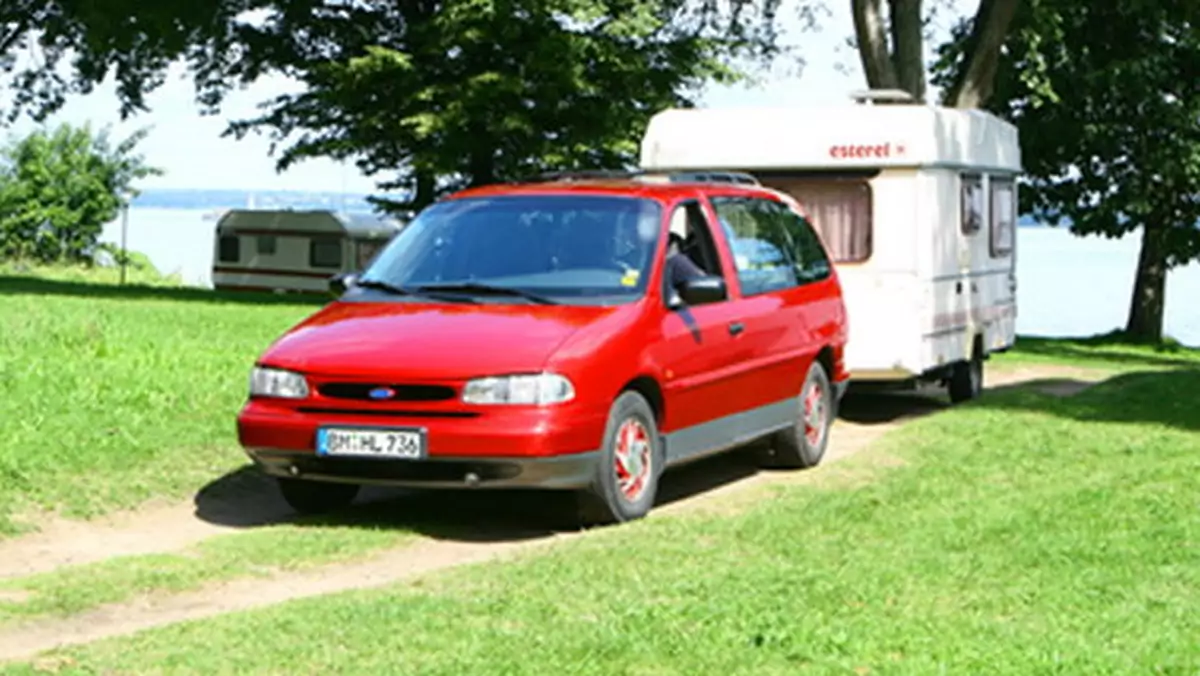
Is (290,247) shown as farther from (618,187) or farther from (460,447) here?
(460,447)

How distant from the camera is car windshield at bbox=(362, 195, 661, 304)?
1120 centimetres

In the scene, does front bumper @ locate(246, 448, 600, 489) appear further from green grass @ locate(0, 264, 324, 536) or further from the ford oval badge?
green grass @ locate(0, 264, 324, 536)

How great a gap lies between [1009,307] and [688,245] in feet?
31.4

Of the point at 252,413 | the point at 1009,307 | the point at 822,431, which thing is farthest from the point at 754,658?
the point at 1009,307

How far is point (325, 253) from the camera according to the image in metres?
52.6

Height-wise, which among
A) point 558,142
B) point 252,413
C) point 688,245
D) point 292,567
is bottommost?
point 292,567

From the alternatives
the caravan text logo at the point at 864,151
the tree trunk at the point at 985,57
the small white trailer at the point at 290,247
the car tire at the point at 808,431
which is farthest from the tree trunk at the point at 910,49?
the small white trailer at the point at 290,247

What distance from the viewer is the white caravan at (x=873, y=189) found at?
16.9 metres

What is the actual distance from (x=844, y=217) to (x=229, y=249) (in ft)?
130

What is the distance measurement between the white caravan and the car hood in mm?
6564

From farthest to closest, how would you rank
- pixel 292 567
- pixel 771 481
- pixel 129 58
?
1. pixel 129 58
2. pixel 771 481
3. pixel 292 567

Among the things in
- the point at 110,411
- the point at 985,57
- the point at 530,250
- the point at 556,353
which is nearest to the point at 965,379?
the point at 530,250

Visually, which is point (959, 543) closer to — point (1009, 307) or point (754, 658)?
point (754, 658)

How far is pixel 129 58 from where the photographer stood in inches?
1791
